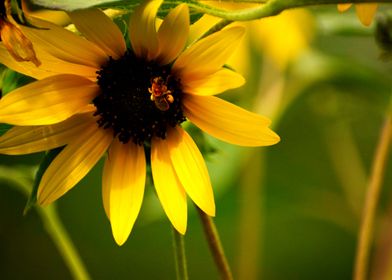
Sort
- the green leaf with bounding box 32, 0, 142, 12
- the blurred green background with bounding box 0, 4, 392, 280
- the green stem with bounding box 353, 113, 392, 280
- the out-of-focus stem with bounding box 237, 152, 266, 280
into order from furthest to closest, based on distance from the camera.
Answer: the blurred green background with bounding box 0, 4, 392, 280
the out-of-focus stem with bounding box 237, 152, 266, 280
the green stem with bounding box 353, 113, 392, 280
the green leaf with bounding box 32, 0, 142, 12

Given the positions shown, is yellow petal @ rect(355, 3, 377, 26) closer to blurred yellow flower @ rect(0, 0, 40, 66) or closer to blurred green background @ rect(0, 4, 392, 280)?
blurred yellow flower @ rect(0, 0, 40, 66)

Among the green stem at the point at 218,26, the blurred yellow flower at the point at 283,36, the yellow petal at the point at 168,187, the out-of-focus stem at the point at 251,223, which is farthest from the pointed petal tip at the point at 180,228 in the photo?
the blurred yellow flower at the point at 283,36

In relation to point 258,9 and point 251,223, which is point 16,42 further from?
point 251,223

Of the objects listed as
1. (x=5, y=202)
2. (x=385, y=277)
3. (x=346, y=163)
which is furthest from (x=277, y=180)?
(x=385, y=277)

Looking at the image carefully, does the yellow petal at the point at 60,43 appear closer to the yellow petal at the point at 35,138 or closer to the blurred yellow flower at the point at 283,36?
the yellow petal at the point at 35,138

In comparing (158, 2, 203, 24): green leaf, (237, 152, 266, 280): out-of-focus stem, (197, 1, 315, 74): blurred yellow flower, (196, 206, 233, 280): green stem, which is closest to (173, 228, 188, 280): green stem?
(196, 206, 233, 280): green stem

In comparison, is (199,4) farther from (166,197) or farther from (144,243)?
(144,243)

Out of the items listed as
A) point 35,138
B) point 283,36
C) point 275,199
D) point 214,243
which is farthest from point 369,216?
point 275,199
